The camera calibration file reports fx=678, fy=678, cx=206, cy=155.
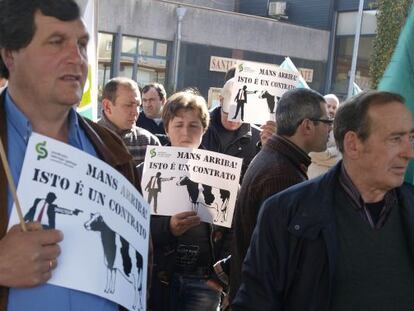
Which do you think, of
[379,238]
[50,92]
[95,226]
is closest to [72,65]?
[50,92]

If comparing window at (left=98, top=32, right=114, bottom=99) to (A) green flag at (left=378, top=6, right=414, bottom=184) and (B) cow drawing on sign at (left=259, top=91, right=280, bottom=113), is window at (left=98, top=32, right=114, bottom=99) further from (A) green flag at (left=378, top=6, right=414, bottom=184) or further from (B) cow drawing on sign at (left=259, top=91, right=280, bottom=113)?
(A) green flag at (left=378, top=6, right=414, bottom=184)

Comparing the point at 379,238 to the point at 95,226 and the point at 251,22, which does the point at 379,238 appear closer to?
the point at 95,226

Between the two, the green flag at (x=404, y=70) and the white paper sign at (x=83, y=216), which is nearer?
the white paper sign at (x=83, y=216)

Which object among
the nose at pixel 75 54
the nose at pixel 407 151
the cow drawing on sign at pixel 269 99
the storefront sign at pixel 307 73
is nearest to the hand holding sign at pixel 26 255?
the nose at pixel 75 54

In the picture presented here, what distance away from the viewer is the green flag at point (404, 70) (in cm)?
324

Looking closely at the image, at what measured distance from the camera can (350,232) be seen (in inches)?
101

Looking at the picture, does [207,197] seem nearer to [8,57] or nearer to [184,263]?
[184,263]

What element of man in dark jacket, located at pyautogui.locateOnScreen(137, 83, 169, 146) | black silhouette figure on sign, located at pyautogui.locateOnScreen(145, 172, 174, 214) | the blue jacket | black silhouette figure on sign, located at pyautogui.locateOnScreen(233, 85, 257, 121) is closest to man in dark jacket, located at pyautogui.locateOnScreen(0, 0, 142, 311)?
the blue jacket

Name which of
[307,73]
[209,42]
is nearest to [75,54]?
[209,42]

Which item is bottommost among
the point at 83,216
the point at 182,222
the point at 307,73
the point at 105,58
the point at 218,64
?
the point at 182,222

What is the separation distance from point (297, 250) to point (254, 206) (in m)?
0.90

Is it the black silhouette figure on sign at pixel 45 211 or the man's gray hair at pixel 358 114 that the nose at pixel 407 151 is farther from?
the black silhouette figure on sign at pixel 45 211

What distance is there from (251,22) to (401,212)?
79.0ft

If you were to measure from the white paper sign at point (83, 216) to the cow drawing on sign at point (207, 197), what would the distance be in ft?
5.56
